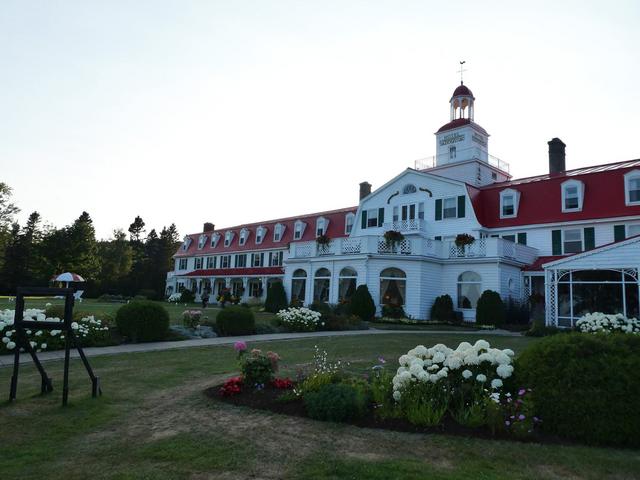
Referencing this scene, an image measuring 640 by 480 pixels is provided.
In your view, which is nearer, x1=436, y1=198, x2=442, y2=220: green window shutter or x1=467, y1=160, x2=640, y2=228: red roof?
x1=467, y1=160, x2=640, y2=228: red roof

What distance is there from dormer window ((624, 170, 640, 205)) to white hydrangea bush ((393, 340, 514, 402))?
23.1 m

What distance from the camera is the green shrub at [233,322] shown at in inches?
682

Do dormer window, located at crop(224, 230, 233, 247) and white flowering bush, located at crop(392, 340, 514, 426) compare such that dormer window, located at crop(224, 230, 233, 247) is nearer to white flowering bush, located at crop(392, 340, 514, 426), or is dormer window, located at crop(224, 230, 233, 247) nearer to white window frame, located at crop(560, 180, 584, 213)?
white window frame, located at crop(560, 180, 584, 213)

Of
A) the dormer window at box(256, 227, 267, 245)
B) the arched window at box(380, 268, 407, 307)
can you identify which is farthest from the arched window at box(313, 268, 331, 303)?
the dormer window at box(256, 227, 267, 245)

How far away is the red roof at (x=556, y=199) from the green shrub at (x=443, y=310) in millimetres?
6385

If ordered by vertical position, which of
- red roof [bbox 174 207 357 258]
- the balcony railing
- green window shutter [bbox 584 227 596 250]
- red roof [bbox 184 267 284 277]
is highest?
red roof [bbox 174 207 357 258]

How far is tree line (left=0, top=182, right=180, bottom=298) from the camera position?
63094 millimetres

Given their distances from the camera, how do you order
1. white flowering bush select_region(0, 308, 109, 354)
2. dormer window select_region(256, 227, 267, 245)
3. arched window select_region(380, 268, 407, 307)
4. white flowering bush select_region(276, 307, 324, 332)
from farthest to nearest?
dormer window select_region(256, 227, 267, 245), arched window select_region(380, 268, 407, 307), white flowering bush select_region(276, 307, 324, 332), white flowering bush select_region(0, 308, 109, 354)

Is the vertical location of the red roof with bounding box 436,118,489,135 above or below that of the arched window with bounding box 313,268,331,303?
above

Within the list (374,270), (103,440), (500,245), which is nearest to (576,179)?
(500,245)

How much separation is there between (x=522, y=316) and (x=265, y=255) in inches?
1023

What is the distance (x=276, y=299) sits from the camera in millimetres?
31500

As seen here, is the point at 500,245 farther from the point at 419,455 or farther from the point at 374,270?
the point at 419,455

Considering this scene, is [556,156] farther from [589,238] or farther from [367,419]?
[367,419]
